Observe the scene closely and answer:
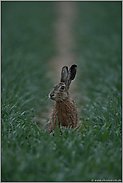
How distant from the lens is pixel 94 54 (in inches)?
308

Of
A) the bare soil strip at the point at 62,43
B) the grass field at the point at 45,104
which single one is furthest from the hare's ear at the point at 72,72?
the bare soil strip at the point at 62,43

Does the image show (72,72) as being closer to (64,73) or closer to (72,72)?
(72,72)

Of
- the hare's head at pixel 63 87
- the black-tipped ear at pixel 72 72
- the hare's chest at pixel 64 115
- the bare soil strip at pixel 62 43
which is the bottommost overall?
the hare's chest at pixel 64 115

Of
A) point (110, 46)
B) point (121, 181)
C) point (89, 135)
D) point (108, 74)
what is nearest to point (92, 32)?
point (110, 46)

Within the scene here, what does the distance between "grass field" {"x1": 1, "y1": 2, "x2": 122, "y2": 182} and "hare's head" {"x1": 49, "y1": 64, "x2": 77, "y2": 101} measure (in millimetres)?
529

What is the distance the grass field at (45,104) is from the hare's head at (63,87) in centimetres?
53

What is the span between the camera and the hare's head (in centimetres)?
342

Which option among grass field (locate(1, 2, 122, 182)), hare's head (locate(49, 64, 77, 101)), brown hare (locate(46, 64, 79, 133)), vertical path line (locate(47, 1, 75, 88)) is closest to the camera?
grass field (locate(1, 2, 122, 182))

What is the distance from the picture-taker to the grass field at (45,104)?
2629 mm

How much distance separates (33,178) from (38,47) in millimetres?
7268

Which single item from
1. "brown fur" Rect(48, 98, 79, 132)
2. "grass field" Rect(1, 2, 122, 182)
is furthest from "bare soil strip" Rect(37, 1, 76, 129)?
"brown fur" Rect(48, 98, 79, 132)

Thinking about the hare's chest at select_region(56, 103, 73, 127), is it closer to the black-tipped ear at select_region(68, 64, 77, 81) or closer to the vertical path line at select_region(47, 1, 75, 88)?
the black-tipped ear at select_region(68, 64, 77, 81)

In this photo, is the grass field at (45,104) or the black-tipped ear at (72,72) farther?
the black-tipped ear at (72,72)

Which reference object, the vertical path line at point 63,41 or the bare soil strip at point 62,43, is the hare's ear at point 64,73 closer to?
the bare soil strip at point 62,43
